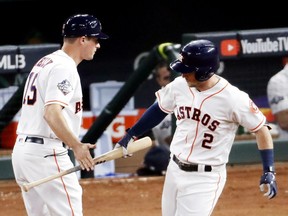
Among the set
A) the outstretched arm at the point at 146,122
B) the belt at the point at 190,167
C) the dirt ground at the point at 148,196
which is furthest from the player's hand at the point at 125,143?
the dirt ground at the point at 148,196

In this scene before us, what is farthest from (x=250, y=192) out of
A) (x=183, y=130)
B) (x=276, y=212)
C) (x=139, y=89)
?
(x=183, y=130)

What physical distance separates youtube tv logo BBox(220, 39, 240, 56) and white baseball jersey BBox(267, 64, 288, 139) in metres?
0.48

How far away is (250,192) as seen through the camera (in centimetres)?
994

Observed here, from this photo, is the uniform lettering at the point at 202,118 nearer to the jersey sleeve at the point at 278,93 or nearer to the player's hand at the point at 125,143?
the player's hand at the point at 125,143

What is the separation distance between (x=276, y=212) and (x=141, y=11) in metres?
4.50

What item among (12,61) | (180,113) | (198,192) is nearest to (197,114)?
(180,113)

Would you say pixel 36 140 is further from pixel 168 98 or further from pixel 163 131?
pixel 163 131

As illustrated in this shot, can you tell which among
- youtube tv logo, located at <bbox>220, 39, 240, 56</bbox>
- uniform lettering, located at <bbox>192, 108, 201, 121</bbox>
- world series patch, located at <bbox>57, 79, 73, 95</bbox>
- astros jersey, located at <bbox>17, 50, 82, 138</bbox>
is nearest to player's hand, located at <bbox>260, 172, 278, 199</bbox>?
uniform lettering, located at <bbox>192, 108, 201, 121</bbox>

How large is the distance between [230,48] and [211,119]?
3.56 m

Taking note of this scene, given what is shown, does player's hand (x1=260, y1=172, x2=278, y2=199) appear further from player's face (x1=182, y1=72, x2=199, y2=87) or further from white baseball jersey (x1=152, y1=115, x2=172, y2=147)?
white baseball jersey (x1=152, y1=115, x2=172, y2=147)

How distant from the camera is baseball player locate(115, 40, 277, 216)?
22.1ft

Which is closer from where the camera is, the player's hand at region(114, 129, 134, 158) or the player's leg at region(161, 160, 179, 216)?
the player's leg at region(161, 160, 179, 216)

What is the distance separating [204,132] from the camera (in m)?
6.78

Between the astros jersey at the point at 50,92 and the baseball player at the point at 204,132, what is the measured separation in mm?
647
